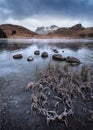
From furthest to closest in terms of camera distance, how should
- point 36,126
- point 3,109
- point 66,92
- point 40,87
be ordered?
point 40,87 < point 66,92 < point 3,109 < point 36,126

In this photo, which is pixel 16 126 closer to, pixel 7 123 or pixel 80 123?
pixel 7 123

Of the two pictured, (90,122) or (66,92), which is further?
(66,92)

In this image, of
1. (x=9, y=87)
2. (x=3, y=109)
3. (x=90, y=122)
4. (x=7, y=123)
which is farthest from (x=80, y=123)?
(x=9, y=87)

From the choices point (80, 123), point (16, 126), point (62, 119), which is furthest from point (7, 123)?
point (80, 123)

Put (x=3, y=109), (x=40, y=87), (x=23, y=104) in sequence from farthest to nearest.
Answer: (x=40, y=87) < (x=23, y=104) < (x=3, y=109)

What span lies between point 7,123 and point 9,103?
6.70 feet

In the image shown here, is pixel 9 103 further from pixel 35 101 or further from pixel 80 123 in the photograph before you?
pixel 80 123

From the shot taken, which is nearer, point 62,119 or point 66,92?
point 62,119

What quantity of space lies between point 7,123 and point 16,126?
0.50 m

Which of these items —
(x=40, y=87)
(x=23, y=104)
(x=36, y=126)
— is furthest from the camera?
(x=40, y=87)

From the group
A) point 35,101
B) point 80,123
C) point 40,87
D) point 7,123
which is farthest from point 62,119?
point 40,87

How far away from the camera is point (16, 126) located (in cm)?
739

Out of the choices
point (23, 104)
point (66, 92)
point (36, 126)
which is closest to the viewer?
point (36, 126)

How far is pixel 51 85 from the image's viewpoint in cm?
1195
